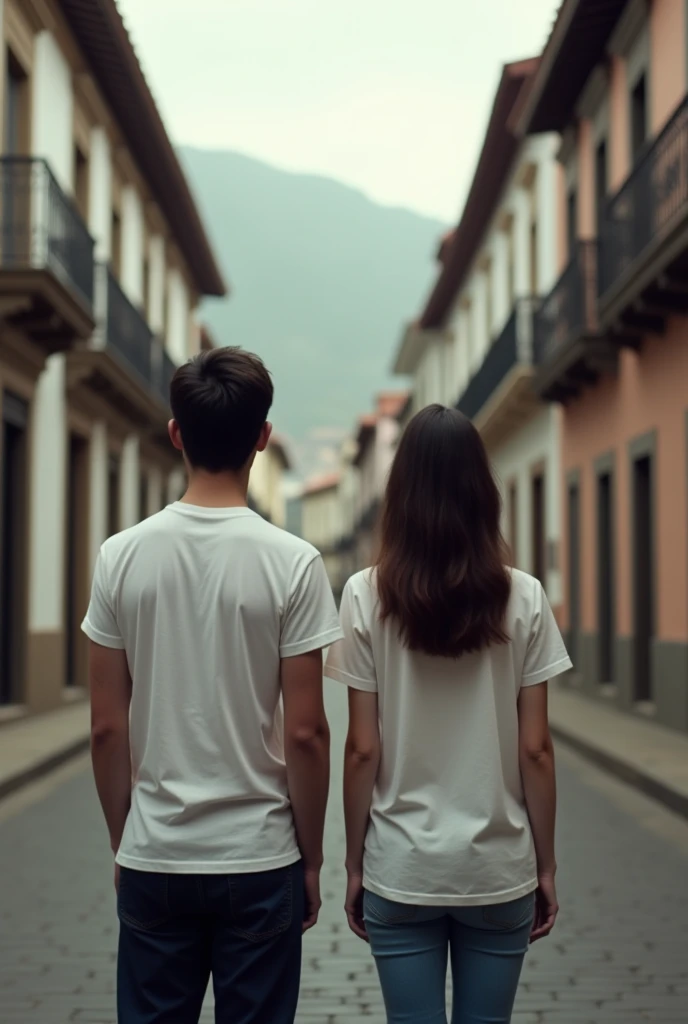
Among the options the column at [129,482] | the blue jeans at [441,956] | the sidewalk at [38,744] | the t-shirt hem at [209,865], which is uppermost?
the column at [129,482]

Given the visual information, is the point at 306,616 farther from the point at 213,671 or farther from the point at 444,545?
the point at 444,545

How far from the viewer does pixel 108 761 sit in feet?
9.70

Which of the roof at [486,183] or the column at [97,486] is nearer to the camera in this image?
the column at [97,486]

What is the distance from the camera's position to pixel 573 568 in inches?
850

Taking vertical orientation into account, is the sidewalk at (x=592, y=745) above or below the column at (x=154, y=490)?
below

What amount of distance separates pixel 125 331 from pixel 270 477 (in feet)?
Answer: 175

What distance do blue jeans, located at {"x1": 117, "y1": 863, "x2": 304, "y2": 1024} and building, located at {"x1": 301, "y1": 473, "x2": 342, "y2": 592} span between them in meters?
92.0

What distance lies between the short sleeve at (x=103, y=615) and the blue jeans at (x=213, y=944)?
17.2 inches

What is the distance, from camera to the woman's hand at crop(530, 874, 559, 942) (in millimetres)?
3037

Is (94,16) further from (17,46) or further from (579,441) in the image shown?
(579,441)

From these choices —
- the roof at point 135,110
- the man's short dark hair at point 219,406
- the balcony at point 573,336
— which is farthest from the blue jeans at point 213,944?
the roof at point 135,110

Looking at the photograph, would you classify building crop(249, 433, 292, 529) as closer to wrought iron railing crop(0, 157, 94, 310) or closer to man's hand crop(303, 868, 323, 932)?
wrought iron railing crop(0, 157, 94, 310)

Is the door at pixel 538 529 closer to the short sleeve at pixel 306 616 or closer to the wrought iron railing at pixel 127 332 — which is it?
the wrought iron railing at pixel 127 332

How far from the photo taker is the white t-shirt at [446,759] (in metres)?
2.87
